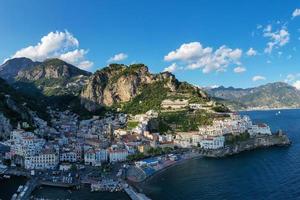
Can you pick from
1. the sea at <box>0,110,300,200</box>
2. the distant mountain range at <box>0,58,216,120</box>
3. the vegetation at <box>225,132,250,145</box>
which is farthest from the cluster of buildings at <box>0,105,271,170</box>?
the sea at <box>0,110,300,200</box>

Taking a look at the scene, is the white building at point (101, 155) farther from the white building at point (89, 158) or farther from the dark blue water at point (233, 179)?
the dark blue water at point (233, 179)

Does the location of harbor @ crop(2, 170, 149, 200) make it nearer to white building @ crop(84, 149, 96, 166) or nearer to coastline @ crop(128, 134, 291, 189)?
white building @ crop(84, 149, 96, 166)

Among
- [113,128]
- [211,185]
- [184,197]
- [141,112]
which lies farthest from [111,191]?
[141,112]

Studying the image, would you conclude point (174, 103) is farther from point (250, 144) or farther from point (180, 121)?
point (250, 144)

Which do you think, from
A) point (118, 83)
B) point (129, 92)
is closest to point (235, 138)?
point (129, 92)

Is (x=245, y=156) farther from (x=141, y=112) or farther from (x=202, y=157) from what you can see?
(x=141, y=112)

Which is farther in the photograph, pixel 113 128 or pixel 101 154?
pixel 113 128
